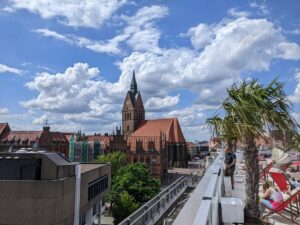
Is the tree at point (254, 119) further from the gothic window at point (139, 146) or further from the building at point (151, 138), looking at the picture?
the gothic window at point (139, 146)

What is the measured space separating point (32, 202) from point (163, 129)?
90273 mm

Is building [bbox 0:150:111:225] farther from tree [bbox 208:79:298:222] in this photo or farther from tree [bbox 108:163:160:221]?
tree [bbox 108:163:160:221]

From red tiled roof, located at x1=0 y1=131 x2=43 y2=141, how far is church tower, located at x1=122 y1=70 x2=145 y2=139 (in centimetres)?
3350

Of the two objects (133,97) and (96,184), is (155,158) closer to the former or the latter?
(133,97)

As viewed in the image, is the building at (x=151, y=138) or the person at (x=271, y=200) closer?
the person at (x=271, y=200)

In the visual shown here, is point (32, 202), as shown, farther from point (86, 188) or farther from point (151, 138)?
point (151, 138)

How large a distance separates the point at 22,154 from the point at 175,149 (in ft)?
287

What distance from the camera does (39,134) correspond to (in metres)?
90.1

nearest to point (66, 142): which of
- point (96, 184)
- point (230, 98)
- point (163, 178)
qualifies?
point (163, 178)

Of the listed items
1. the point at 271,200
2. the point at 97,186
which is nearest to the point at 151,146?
the point at 97,186

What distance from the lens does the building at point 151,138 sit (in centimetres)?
9206

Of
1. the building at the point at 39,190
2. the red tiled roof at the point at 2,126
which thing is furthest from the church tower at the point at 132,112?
the building at the point at 39,190

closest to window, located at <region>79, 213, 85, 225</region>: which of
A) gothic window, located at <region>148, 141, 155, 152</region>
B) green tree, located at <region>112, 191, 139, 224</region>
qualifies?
green tree, located at <region>112, 191, 139, 224</region>

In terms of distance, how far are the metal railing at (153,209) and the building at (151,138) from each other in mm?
71266
